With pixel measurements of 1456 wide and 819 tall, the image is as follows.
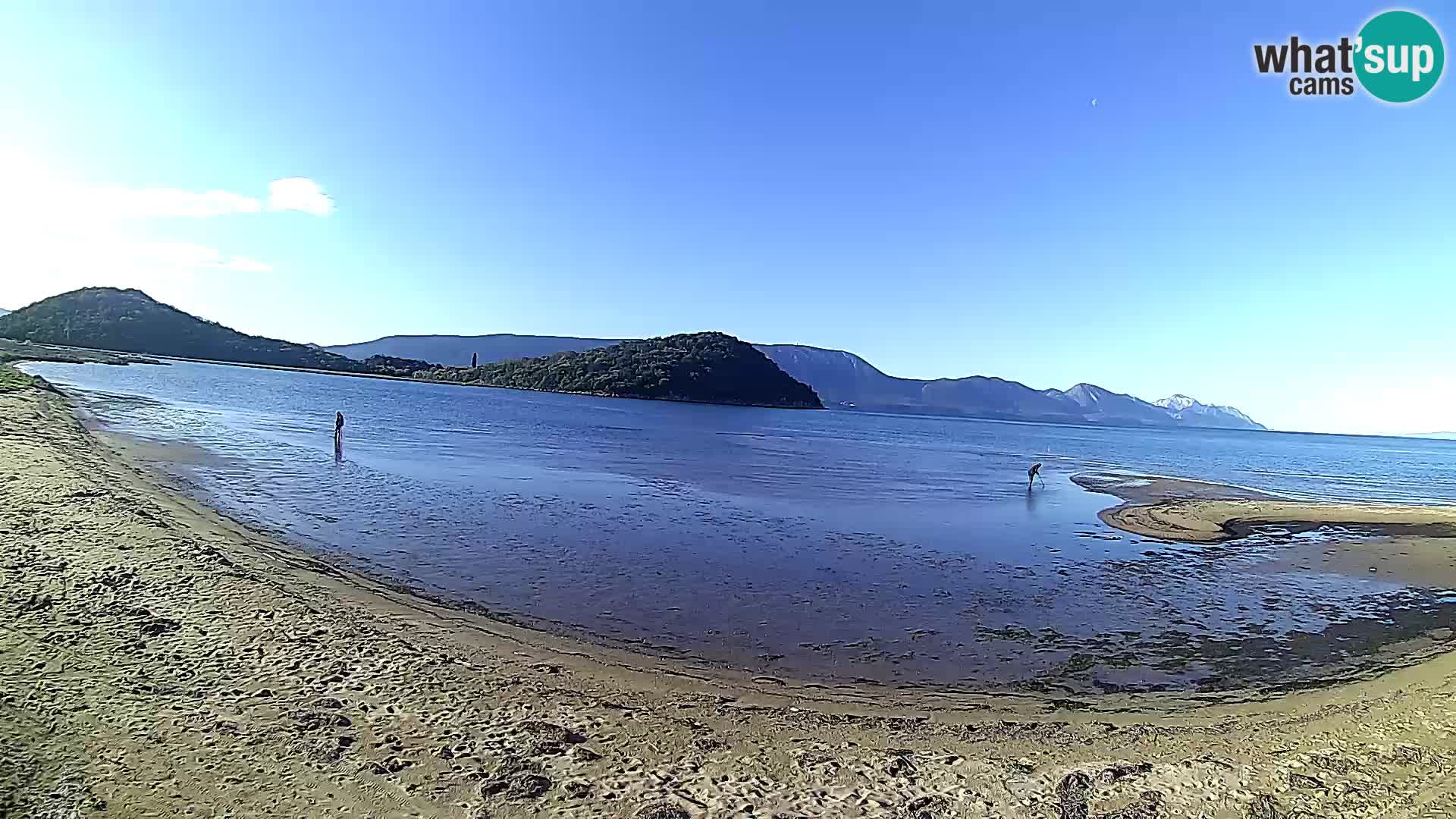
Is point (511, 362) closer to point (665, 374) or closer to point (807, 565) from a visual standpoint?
point (665, 374)

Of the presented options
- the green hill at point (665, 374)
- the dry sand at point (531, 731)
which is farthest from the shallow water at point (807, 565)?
the green hill at point (665, 374)

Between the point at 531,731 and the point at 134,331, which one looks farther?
the point at 134,331

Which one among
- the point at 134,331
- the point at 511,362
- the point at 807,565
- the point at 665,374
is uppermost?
the point at 134,331

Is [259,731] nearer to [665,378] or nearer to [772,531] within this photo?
[772,531]

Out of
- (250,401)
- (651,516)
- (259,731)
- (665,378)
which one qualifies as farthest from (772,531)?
(665,378)

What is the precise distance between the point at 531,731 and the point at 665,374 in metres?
160

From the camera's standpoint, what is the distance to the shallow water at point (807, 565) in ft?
34.8

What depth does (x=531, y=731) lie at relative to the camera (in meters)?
A: 6.77

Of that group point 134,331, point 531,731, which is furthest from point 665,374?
point 531,731

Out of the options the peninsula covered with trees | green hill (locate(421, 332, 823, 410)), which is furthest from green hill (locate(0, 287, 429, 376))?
green hill (locate(421, 332, 823, 410))

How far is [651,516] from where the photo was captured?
20.2m

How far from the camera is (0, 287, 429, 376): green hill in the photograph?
155 meters

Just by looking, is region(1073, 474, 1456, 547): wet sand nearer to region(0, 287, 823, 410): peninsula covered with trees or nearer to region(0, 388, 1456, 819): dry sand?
region(0, 388, 1456, 819): dry sand

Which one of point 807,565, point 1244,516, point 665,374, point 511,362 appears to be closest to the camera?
point 807,565
